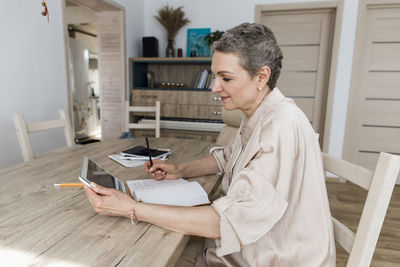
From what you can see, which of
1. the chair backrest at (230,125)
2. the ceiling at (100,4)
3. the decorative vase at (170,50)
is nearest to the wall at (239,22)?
the decorative vase at (170,50)

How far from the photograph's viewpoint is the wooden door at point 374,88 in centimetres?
302

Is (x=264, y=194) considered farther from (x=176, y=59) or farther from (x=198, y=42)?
(x=198, y=42)

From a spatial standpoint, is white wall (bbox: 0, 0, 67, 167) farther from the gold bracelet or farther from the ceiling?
the gold bracelet

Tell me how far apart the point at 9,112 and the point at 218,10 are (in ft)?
8.73

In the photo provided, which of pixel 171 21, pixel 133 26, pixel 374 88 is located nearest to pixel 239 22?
pixel 171 21

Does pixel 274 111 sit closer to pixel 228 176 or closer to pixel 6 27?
pixel 228 176

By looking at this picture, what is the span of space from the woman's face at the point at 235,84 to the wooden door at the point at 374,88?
2.77 meters

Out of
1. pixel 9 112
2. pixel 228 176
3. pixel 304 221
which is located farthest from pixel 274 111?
pixel 9 112

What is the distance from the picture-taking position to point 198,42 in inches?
138

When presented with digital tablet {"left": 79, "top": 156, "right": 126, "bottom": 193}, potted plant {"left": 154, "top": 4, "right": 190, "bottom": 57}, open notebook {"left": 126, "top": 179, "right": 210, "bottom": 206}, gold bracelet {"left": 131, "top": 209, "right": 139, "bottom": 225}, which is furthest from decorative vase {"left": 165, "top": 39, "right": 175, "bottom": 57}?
gold bracelet {"left": 131, "top": 209, "right": 139, "bottom": 225}

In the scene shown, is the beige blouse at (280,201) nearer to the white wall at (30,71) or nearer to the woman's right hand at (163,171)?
the woman's right hand at (163,171)

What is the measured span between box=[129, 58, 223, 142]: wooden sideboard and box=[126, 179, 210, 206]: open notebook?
236 centimetres

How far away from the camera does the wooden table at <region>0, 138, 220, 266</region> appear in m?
0.61

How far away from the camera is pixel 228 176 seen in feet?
3.74
